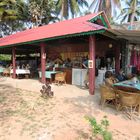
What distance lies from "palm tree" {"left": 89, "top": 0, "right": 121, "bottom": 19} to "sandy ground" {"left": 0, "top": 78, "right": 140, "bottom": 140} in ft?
46.0

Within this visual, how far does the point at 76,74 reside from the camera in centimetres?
1076

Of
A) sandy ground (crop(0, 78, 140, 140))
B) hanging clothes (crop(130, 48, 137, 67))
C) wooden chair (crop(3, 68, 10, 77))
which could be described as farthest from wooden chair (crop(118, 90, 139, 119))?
wooden chair (crop(3, 68, 10, 77))

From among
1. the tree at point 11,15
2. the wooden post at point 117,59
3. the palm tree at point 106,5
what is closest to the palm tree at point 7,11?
the tree at point 11,15

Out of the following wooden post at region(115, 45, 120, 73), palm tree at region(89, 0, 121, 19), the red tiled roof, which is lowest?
wooden post at region(115, 45, 120, 73)

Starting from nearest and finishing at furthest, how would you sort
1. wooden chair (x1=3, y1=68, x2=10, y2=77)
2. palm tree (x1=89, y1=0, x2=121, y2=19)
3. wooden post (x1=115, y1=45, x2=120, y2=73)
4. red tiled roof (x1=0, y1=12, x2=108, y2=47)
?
red tiled roof (x1=0, y1=12, x2=108, y2=47) < wooden post (x1=115, y1=45, x2=120, y2=73) < wooden chair (x1=3, y1=68, x2=10, y2=77) < palm tree (x1=89, y1=0, x2=121, y2=19)

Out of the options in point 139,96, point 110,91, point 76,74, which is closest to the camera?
point 139,96

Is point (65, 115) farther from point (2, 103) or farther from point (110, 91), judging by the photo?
point (2, 103)

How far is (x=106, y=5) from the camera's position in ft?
64.6

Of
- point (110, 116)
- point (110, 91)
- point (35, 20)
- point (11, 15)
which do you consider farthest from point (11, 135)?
point (35, 20)

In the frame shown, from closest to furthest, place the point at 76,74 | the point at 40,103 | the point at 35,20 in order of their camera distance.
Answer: the point at 40,103, the point at 76,74, the point at 35,20

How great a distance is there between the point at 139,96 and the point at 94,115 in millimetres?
1392

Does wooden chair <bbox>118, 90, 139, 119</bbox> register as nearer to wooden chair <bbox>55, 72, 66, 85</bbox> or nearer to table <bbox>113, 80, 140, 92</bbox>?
table <bbox>113, 80, 140, 92</bbox>

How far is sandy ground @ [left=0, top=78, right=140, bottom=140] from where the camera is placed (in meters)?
4.63

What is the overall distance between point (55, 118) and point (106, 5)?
54.3 feet
